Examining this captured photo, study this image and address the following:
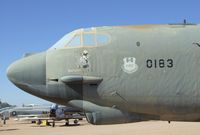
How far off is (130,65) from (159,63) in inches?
26.2

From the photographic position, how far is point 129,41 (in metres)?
8.55

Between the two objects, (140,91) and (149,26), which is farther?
Result: (149,26)

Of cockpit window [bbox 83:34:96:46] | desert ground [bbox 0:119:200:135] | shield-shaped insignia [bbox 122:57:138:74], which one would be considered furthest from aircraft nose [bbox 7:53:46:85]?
desert ground [bbox 0:119:200:135]

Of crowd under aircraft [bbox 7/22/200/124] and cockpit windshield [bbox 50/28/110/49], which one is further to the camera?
cockpit windshield [bbox 50/28/110/49]

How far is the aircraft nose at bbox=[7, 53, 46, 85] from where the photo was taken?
845 cm

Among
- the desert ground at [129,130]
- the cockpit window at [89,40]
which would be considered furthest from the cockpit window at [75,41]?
the desert ground at [129,130]

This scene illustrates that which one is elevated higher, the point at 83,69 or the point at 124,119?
the point at 83,69

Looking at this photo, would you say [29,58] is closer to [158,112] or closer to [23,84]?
[23,84]

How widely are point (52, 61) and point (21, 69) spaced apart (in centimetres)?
76

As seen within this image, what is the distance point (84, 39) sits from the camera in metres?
8.72

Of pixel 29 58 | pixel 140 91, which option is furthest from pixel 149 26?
pixel 29 58

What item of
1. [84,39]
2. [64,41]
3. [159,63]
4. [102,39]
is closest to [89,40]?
[84,39]

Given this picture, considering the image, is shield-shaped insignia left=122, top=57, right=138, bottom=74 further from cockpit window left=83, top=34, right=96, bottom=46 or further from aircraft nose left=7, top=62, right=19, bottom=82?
aircraft nose left=7, top=62, right=19, bottom=82

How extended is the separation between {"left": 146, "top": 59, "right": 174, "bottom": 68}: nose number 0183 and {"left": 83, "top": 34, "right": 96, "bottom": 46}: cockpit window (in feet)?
4.53
